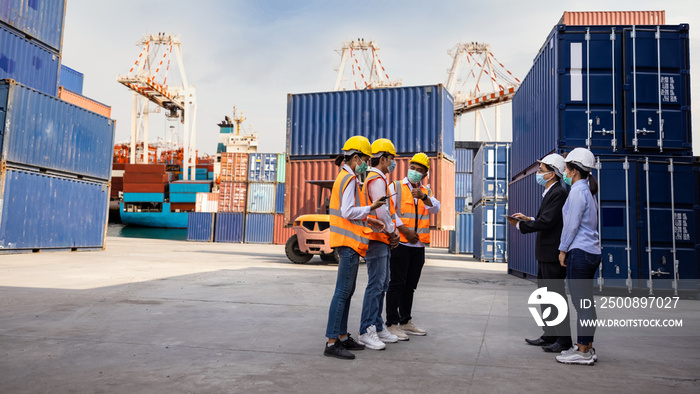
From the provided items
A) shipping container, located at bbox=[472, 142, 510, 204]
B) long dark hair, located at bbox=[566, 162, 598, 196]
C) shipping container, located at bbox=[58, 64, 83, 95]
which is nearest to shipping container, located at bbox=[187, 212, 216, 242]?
shipping container, located at bbox=[58, 64, 83, 95]

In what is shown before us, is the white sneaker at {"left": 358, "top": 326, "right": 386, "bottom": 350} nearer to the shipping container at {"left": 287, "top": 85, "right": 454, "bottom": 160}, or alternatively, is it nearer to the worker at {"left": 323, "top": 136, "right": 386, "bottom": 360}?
the worker at {"left": 323, "top": 136, "right": 386, "bottom": 360}

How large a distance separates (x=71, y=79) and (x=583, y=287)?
30.5 metres

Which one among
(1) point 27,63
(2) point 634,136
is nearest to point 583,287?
(2) point 634,136

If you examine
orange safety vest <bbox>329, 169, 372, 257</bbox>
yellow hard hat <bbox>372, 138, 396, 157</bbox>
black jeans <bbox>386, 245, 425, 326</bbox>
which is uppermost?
yellow hard hat <bbox>372, 138, 396, 157</bbox>

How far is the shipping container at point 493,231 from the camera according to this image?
703 inches

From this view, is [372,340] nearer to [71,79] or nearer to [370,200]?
[370,200]

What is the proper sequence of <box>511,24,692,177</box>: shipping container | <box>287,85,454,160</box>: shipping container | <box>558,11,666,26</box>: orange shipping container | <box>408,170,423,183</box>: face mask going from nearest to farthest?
<box>408,170,423,183</box>: face mask
<box>511,24,692,177</box>: shipping container
<box>287,85,454,160</box>: shipping container
<box>558,11,666,26</box>: orange shipping container

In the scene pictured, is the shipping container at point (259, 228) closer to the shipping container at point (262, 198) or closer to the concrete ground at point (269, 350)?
the shipping container at point (262, 198)

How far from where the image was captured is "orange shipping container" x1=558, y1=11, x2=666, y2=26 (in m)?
18.2

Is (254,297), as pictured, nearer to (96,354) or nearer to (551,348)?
(96,354)

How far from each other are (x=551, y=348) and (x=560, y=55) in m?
6.24

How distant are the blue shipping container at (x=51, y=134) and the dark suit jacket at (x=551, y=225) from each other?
48.0ft

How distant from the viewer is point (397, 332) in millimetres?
4633

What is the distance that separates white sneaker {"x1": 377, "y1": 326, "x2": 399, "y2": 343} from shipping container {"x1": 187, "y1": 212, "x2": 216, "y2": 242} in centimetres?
3072
